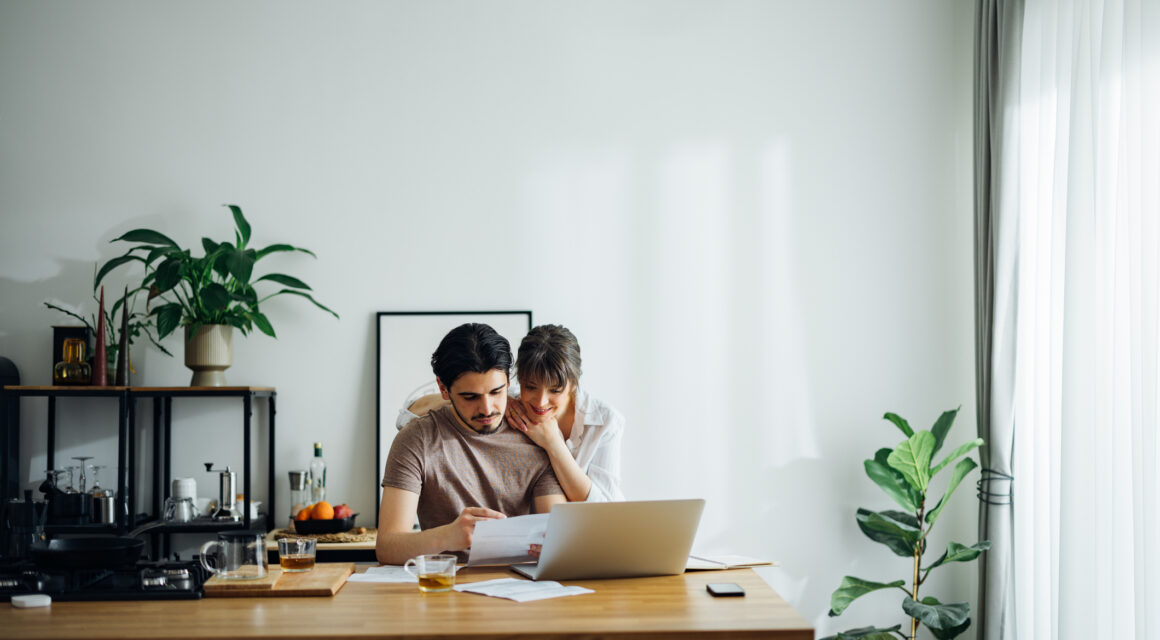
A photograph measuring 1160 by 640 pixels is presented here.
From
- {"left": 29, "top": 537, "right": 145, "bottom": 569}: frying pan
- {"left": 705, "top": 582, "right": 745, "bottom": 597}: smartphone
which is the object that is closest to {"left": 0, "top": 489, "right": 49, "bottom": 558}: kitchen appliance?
{"left": 29, "top": 537, "right": 145, "bottom": 569}: frying pan

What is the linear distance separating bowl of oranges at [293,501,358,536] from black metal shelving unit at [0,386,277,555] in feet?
0.71

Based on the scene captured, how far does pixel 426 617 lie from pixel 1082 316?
7.47 ft

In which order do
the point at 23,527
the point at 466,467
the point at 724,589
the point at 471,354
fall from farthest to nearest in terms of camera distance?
the point at 466,467
the point at 471,354
the point at 23,527
the point at 724,589

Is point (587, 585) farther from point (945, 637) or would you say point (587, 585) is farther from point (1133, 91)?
point (1133, 91)

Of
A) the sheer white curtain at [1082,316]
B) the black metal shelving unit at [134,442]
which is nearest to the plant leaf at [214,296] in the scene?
the black metal shelving unit at [134,442]

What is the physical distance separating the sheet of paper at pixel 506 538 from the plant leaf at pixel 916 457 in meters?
1.73

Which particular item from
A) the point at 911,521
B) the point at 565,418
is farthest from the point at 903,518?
the point at 565,418

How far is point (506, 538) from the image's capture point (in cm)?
224

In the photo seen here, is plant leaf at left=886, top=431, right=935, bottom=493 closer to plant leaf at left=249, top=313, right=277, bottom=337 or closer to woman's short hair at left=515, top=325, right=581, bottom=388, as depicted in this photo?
woman's short hair at left=515, top=325, right=581, bottom=388

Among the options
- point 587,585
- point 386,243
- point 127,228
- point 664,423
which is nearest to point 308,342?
point 386,243

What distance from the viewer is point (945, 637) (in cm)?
333

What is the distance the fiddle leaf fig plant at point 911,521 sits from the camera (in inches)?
134

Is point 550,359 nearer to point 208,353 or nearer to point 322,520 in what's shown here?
point 322,520

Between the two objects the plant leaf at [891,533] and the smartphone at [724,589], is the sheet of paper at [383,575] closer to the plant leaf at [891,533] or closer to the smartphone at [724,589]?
the smartphone at [724,589]
